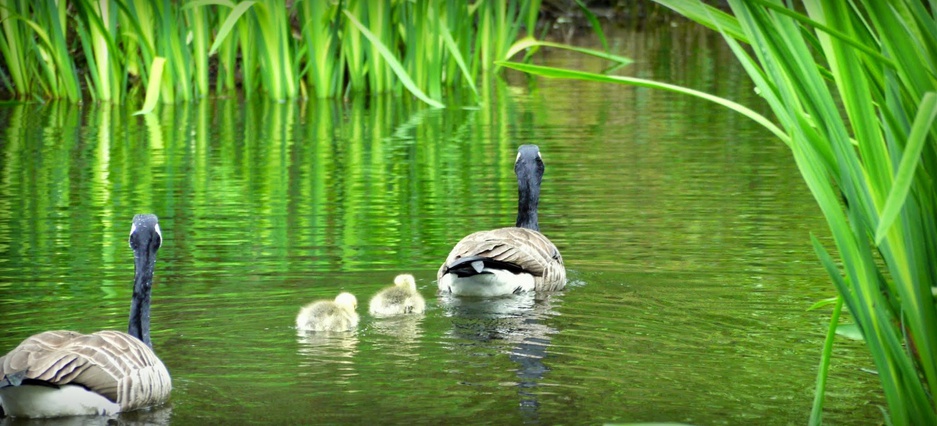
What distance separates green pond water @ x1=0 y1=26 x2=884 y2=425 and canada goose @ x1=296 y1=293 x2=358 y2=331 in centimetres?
16

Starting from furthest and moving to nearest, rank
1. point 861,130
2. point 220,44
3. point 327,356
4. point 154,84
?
point 220,44, point 154,84, point 327,356, point 861,130

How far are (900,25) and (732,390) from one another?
7.10 ft

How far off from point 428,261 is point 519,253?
110 cm

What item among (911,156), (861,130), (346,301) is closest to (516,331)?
(346,301)

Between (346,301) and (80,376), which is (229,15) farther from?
(80,376)

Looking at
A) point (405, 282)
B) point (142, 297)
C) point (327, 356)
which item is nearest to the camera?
point (142, 297)

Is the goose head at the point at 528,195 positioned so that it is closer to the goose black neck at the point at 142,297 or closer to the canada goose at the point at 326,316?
the canada goose at the point at 326,316

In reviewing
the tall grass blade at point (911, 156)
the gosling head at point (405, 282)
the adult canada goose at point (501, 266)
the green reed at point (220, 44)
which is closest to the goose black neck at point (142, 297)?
the gosling head at point (405, 282)

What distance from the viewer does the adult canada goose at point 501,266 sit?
7.98 m

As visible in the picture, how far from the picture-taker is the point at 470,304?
7996 mm

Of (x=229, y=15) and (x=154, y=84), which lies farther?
(x=154, y=84)

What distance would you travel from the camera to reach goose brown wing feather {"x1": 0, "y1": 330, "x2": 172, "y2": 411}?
16.7 feet

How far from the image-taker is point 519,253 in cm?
820

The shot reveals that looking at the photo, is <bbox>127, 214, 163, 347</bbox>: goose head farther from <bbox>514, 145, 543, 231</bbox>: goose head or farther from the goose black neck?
<bbox>514, 145, 543, 231</bbox>: goose head
